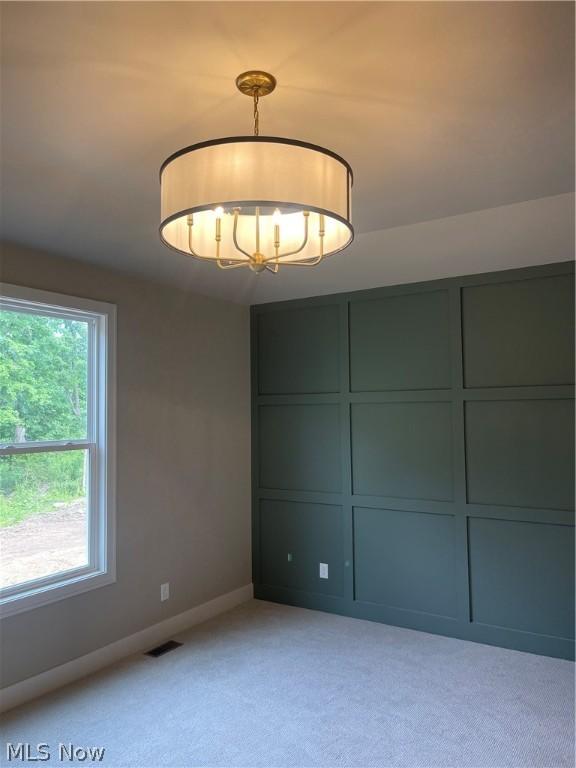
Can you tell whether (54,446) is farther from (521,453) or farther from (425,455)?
(521,453)

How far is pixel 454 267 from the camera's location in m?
3.73

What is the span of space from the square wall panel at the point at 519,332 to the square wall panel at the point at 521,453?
17 cm

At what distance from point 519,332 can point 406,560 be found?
174 cm

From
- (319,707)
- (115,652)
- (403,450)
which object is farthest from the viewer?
(403,450)

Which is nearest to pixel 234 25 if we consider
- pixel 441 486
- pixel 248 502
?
pixel 441 486

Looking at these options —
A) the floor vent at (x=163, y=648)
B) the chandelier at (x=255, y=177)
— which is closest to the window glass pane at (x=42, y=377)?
the floor vent at (x=163, y=648)

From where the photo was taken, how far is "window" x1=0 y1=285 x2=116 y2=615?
3.09 meters

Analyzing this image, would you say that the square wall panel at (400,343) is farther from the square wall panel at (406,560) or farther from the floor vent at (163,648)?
the floor vent at (163,648)

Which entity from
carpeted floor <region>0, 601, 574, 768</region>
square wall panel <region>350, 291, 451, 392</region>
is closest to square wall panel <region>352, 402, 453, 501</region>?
square wall panel <region>350, 291, 451, 392</region>

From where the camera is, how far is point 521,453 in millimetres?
3648

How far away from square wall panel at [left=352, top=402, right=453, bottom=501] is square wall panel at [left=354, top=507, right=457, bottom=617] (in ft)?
0.60

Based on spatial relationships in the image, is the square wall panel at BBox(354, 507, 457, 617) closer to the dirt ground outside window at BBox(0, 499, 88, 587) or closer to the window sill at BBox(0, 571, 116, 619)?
the window sill at BBox(0, 571, 116, 619)

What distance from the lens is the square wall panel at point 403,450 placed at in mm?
3934

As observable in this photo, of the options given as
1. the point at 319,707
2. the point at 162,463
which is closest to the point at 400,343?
the point at 162,463
